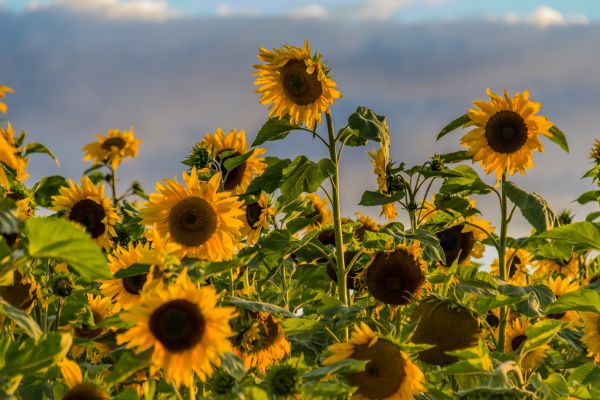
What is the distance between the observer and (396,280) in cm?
394

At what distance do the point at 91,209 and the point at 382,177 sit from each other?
191 centimetres

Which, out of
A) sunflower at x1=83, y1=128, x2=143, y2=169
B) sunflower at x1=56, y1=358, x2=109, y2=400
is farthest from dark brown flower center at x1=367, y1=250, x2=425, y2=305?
sunflower at x1=83, y1=128, x2=143, y2=169

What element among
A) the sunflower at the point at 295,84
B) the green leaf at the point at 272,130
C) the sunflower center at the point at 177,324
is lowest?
the sunflower center at the point at 177,324

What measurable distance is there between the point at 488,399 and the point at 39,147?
474 cm

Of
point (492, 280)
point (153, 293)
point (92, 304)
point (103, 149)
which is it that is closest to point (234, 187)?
point (92, 304)

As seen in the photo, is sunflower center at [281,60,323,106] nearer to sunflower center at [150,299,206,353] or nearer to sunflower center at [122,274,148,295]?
sunflower center at [122,274,148,295]

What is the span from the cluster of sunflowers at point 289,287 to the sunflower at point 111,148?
→ 443 centimetres

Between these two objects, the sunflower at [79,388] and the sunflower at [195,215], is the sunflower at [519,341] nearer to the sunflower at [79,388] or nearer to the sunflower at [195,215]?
the sunflower at [195,215]

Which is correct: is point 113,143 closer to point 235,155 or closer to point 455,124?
point 235,155

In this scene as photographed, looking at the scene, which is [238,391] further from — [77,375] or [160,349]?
[77,375]

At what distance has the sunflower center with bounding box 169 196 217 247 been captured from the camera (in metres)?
→ 3.52

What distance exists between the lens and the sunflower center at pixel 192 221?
11.6ft

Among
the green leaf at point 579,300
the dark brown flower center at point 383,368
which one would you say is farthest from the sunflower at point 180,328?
the green leaf at point 579,300

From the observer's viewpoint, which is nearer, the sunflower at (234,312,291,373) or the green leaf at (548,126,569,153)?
the sunflower at (234,312,291,373)
